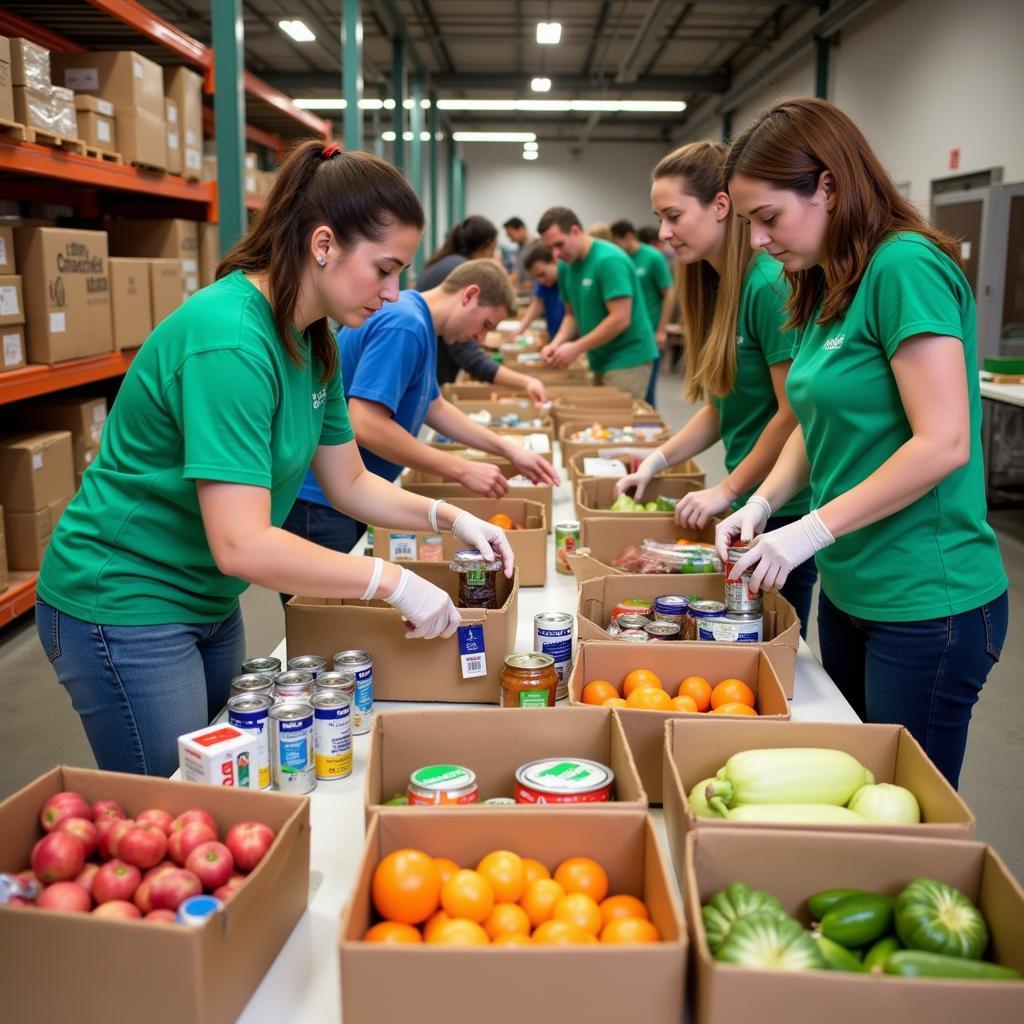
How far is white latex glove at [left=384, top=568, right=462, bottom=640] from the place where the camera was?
Result: 1649 mm

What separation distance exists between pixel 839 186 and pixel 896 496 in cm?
53

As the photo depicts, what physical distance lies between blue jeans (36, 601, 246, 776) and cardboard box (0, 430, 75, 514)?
283cm

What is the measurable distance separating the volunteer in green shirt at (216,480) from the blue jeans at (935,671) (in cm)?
76

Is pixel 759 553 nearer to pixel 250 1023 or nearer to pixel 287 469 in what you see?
pixel 287 469

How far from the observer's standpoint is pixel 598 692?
1.69 meters

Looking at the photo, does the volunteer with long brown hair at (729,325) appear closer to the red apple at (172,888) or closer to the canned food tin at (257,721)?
the canned food tin at (257,721)

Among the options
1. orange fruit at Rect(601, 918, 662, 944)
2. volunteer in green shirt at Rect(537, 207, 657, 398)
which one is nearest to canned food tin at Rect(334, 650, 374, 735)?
orange fruit at Rect(601, 918, 662, 944)

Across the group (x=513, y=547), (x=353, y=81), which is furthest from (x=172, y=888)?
(x=353, y=81)

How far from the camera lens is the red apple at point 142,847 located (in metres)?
1.15

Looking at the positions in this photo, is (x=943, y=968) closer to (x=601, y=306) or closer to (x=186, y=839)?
(x=186, y=839)

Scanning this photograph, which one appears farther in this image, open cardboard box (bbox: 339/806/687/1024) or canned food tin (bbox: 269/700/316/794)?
canned food tin (bbox: 269/700/316/794)

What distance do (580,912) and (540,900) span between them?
51mm

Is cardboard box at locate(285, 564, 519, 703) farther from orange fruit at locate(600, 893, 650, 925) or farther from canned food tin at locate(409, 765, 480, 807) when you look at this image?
orange fruit at locate(600, 893, 650, 925)

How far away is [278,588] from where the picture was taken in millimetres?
1538
